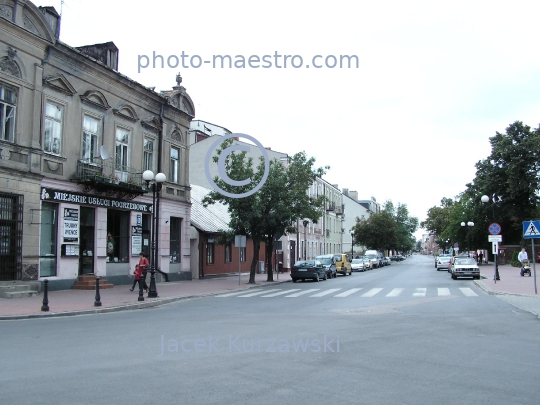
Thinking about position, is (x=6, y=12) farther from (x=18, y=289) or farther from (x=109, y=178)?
(x=18, y=289)

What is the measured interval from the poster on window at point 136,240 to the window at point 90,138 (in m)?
4.56

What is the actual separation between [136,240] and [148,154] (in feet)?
15.2

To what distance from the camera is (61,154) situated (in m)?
21.0

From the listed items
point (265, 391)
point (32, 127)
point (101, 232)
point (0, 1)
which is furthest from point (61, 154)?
point (265, 391)

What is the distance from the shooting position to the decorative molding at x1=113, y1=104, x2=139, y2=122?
79.8 feet

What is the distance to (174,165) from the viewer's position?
29359mm

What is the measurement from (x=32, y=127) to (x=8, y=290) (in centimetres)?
606

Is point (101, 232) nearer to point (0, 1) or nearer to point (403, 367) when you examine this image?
point (0, 1)

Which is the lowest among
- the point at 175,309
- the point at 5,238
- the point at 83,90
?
the point at 175,309

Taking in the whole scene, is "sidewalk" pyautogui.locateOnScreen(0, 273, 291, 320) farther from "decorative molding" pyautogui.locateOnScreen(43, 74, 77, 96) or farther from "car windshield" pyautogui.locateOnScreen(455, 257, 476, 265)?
"car windshield" pyautogui.locateOnScreen(455, 257, 476, 265)

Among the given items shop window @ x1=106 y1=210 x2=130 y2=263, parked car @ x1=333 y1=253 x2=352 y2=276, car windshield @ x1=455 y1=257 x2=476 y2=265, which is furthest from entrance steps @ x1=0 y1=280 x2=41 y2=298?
parked car @ x1=333 y1=253 x2=352 y2=276

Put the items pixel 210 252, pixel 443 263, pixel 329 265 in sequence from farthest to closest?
pixel 443 263 → pixel 329 265 → pixel 210 252

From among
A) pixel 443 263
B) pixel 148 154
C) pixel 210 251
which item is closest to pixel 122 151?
pixel 148 154

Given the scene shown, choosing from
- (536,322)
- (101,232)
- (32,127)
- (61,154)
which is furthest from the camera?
(101,232)
